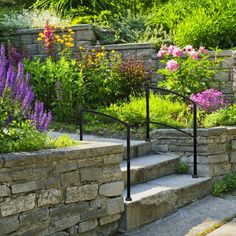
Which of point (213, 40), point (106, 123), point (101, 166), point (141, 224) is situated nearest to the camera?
point (101, 166)

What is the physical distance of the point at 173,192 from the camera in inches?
240

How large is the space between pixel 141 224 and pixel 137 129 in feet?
7.67

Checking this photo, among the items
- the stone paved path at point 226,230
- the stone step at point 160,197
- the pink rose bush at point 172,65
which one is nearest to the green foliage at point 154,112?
the pink rose bush at point 172,65

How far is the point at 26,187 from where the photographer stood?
4.61 m

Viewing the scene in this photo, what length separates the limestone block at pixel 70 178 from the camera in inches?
194

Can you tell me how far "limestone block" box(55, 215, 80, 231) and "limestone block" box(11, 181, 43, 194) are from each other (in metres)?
0.41

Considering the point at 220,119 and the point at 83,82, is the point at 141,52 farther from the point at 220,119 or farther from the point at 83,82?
the point at 220,119

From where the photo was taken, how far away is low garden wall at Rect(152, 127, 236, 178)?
7.01 m

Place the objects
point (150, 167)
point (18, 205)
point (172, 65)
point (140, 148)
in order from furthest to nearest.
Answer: point (172, 65)
point (140, 148)
point (150, 167)
point (18, 205)

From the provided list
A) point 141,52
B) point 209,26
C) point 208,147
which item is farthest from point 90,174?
point 209,26

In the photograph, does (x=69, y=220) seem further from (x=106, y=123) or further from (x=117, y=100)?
(x=117, y=100)

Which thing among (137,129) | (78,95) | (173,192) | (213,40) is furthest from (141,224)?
(213,40)

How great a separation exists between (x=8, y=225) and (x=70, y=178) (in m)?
0.75

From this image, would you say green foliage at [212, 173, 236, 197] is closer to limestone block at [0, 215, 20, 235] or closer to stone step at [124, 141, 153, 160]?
stone step at [124, 141, 153, 160]
